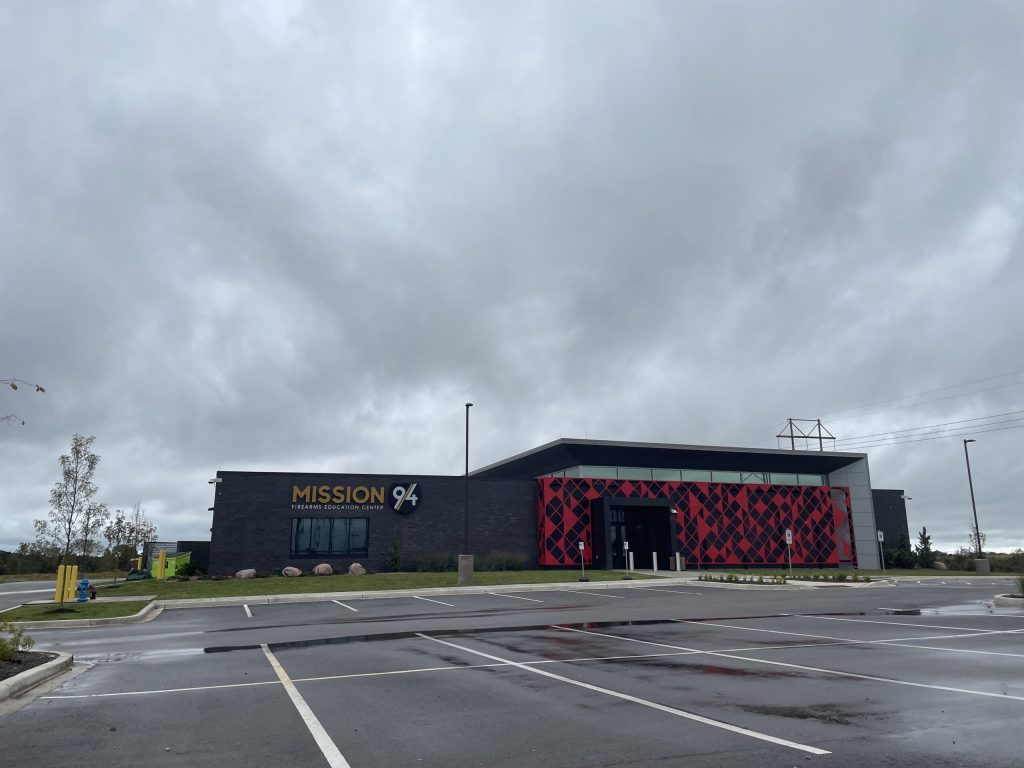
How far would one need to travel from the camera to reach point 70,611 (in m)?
21.1

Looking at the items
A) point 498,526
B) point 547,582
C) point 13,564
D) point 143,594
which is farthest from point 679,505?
point 13,564

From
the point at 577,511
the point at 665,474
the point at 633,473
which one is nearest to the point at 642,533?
the point at 633,473

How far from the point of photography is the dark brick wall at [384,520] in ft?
125

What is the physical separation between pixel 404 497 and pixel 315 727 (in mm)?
34915

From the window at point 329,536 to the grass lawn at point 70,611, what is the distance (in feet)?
51.5

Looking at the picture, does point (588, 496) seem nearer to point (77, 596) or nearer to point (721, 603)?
point (721, 603)

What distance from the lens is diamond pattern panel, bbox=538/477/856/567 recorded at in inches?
1761

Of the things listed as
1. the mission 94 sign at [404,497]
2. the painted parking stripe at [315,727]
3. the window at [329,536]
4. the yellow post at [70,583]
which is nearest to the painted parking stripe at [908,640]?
the painted parking stripe at [315,727]

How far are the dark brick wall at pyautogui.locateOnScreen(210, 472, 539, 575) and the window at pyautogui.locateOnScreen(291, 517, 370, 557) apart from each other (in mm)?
315

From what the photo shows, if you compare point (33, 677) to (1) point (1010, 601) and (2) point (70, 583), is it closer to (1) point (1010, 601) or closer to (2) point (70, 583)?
(2) point (70, 583)

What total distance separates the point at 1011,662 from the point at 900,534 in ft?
177

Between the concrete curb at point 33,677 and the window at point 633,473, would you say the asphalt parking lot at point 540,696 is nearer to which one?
the concrete curb at point 33,677

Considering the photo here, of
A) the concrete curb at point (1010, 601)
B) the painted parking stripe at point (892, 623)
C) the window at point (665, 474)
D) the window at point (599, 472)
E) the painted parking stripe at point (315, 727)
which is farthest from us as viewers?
the window at point (665, 474)

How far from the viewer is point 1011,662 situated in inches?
426
